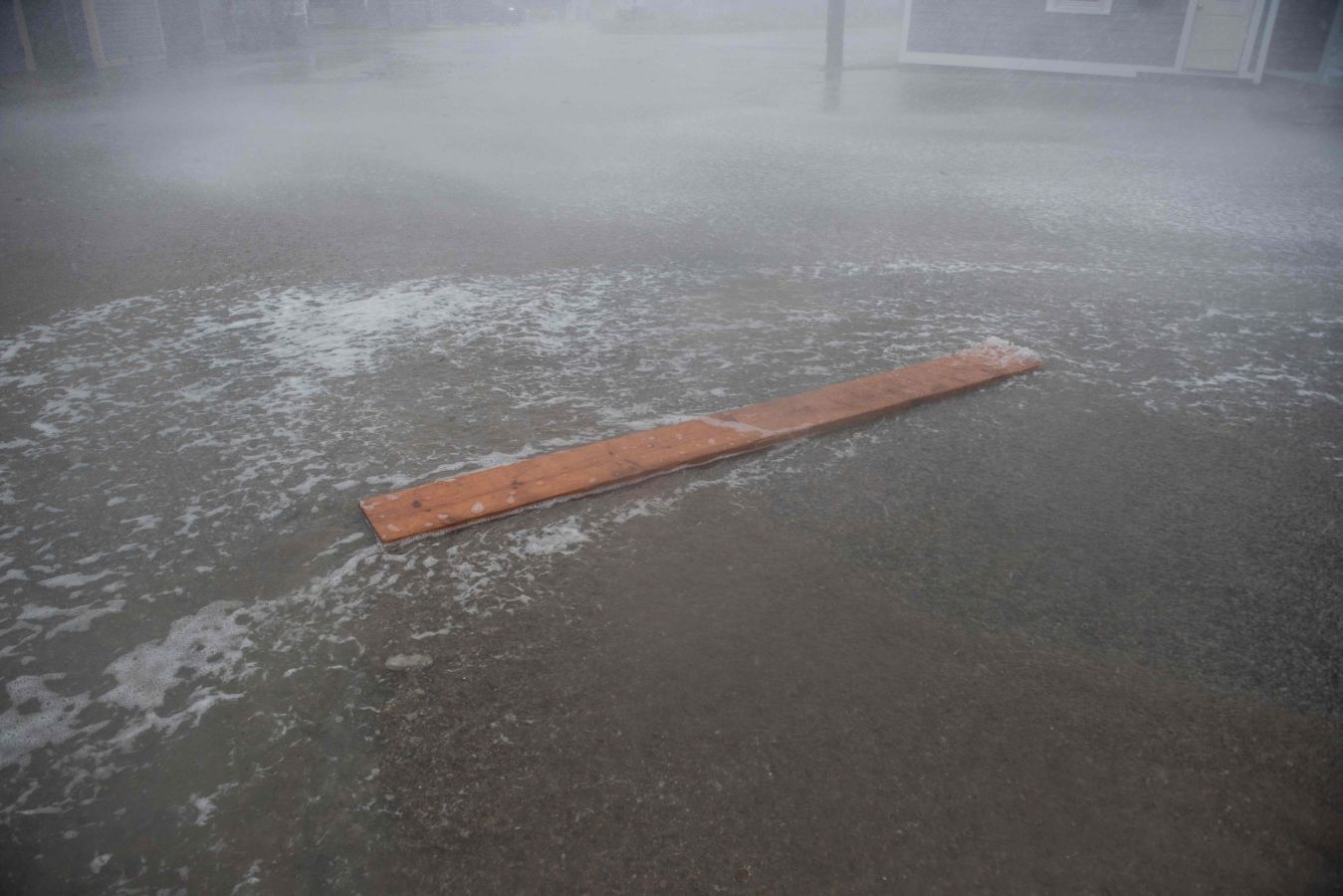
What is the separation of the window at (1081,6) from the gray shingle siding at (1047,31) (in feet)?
0.25

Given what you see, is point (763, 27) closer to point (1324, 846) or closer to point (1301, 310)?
point (1301, 310)

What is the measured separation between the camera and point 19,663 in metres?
1.76

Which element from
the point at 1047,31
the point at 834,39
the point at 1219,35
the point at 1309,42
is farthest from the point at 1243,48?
the point at 834,39

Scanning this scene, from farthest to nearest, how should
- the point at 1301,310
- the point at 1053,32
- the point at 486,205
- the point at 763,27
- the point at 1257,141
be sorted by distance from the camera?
the point at 763,27 → the point at 1053,32 → the point at 1257,141 → the point at 486,205 → the point at 1301,310

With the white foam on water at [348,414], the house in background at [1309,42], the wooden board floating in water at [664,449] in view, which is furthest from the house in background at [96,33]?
the house in background at [1309,42]

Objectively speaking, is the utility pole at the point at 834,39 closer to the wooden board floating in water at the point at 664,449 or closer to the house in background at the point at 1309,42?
the house in background at the point at 1309,42

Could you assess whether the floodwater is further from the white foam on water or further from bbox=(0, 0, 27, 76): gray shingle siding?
bbox=(0, 0, 27, 76): gray shingle siding

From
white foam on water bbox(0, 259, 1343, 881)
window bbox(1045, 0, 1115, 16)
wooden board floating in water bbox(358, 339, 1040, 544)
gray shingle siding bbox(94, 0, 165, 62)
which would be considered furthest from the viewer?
gray shingle siding bbox(94, 0, 165, 62)

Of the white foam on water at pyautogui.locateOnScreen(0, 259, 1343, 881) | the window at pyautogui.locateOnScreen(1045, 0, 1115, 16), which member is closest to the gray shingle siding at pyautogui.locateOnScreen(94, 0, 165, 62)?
the white foam on water at pyautogui.locateOnScreen(0, 259, 1343, 881)

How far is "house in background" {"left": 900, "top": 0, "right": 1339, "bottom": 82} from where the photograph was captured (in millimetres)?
13508

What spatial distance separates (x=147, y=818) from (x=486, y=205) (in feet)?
16.2

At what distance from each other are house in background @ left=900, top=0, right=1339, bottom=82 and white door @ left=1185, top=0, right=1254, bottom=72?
0.05ft

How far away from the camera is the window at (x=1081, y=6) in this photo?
13898mm

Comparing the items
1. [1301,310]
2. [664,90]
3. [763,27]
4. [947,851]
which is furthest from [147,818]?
[763,27]
